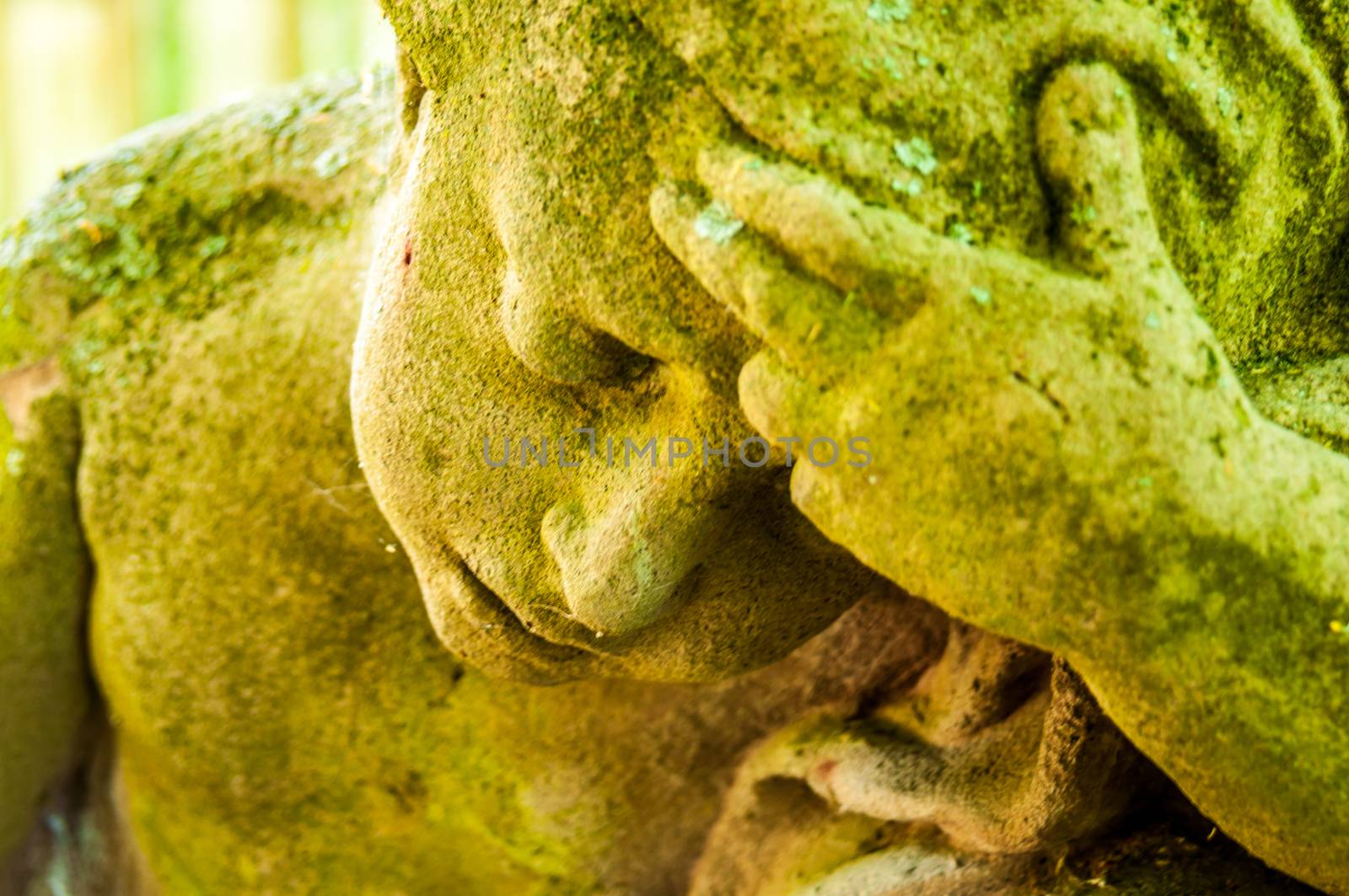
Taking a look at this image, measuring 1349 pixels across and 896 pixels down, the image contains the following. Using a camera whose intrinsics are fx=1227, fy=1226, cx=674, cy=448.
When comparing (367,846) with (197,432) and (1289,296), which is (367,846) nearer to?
(197,432)

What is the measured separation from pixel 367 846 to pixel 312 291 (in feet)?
1.54

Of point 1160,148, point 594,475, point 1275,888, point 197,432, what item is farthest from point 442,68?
point 1275,888

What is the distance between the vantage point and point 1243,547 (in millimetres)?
478

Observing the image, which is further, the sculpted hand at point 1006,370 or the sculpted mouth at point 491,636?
the sculpted mouth at point 491,636

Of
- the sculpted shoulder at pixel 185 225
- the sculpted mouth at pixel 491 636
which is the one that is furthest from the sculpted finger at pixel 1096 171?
the sculpted shoulder at pixel 185 225

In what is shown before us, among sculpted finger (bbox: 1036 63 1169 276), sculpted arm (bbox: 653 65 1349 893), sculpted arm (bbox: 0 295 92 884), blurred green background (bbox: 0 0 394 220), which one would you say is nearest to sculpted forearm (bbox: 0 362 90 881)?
sculpted arm (bbox: 0 295 92 884)

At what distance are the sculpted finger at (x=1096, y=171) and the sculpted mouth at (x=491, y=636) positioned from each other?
15.2 inches

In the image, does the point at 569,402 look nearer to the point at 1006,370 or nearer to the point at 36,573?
the point at 1006,370

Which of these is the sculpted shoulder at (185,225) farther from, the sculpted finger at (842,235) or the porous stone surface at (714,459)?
the sculpted finger at (842,235)

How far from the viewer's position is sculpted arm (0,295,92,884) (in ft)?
3.25

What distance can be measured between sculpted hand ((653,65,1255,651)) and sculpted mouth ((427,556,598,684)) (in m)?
0.29

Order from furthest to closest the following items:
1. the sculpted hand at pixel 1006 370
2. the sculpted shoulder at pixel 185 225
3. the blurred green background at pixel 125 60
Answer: the blurred green background at pixel 125 60 → the sculpted shoulder at pixel 185 225 → the sculpted hand at pixel 1006 370

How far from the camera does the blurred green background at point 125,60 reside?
2246 millimetres

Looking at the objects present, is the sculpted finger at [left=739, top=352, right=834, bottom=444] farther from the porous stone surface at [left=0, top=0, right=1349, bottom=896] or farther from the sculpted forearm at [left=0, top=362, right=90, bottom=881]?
the sculpted forearm at [left=0, top=362, right=90, bottom=881]
